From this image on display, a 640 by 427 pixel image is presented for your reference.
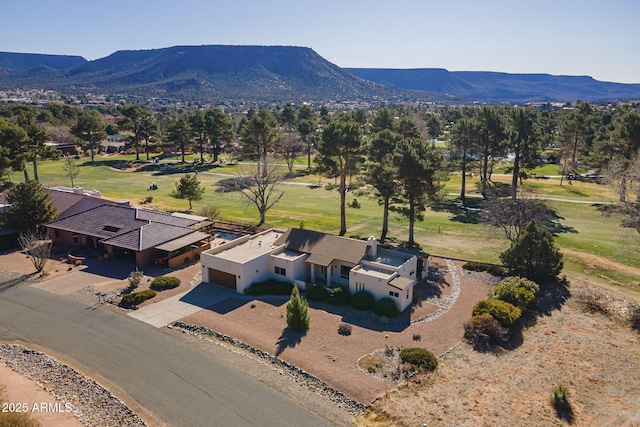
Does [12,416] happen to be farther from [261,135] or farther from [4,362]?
[261,135]

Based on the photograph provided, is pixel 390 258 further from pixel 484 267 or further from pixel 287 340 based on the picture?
pixel 287 340

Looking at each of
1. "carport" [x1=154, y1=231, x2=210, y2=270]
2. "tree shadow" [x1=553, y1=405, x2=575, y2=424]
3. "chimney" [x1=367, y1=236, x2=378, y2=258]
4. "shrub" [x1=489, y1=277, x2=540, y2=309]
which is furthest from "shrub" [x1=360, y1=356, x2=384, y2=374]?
"carport" [x1=154, y1=231, x2=210, y2=270]

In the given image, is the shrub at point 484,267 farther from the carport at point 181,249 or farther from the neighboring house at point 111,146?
the neighboring house at point 111,146

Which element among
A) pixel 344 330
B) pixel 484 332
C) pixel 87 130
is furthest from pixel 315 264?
pixel 87 130

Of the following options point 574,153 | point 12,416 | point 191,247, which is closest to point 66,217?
point 191,247

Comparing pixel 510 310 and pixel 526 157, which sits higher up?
pixel 526 157

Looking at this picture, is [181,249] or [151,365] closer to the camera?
[151,365]

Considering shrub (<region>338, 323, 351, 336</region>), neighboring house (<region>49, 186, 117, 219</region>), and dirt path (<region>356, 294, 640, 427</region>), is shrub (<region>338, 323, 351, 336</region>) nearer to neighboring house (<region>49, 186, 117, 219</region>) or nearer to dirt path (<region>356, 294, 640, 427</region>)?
dirt path (<region>356, 294, 640, 427</region>)
